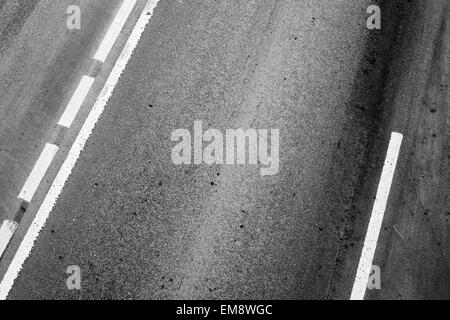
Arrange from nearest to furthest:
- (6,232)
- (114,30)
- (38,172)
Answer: (6,232), (38,172), (114,30)

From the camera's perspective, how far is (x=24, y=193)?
4.94 m

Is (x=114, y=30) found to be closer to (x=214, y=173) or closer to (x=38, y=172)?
(x=38, y=172)

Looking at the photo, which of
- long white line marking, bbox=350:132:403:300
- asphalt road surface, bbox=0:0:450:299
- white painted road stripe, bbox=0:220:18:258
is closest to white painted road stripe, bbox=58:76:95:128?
asphalt road surface, bbox=0:0:450:299

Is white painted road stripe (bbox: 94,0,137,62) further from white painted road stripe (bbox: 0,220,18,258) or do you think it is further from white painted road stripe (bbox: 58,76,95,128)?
white painted road stripe (bbox: 0,220,18,258)

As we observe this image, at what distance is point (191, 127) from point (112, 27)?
1.95 m

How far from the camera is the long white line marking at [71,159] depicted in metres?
4.70

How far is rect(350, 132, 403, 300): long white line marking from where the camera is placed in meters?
4.70

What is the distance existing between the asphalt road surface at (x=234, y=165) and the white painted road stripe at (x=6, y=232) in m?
0.13

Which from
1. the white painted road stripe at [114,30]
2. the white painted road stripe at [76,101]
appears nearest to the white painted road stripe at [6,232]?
the white painted road stripe at [76,101]

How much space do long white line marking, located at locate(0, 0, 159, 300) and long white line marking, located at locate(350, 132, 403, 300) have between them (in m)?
3.80

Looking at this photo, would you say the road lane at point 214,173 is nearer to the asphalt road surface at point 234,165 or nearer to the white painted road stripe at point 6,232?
the asphalt road surface at point 234,165

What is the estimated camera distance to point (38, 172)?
5020 mm

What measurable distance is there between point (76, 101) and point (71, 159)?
0.82 metres

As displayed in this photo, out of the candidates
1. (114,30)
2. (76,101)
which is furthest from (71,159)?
(114,30)
